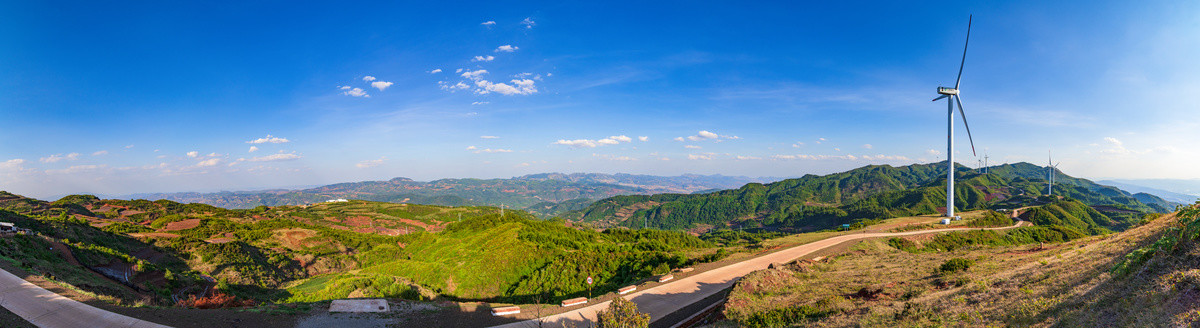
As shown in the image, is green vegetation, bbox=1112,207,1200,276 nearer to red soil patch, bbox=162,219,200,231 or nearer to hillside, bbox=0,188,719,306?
hillside, bbox=0,188,719,306

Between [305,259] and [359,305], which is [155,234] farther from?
[359,305]

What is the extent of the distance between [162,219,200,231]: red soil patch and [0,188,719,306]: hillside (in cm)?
12

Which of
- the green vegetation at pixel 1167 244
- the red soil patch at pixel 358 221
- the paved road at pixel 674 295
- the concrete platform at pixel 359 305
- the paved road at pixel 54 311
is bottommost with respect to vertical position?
the red soil patch at pixel 358 221

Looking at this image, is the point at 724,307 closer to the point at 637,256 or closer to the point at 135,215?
the point at 637,256

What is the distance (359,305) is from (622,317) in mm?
18582

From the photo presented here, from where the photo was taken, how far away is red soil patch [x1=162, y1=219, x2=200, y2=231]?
60194 mm

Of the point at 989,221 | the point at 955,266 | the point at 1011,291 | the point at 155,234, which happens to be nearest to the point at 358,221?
the point at 155,234

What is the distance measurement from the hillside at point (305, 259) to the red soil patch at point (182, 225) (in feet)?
0.40

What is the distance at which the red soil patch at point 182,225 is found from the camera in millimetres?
60194

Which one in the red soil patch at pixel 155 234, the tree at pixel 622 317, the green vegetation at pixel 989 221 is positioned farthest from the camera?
the green vegetation at pixel 989 221

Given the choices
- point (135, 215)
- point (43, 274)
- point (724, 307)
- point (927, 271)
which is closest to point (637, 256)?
point (724, 307)

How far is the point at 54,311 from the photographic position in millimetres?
15508

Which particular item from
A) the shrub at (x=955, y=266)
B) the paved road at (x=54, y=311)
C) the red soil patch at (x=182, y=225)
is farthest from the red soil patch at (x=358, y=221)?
the shrub at (x=955, y=266)

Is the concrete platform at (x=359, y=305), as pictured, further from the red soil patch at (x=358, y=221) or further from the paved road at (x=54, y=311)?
the red soil patch at (x=358, y=221)
